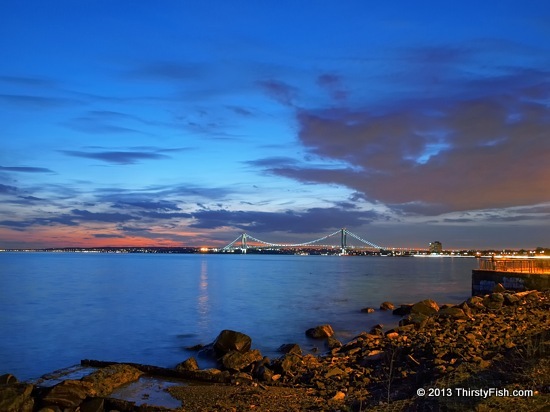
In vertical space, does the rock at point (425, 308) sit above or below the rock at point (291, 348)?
above

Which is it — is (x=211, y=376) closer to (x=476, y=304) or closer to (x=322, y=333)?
(x=322, y=333)

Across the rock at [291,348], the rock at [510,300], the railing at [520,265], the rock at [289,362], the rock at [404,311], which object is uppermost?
the railing at [520,265]

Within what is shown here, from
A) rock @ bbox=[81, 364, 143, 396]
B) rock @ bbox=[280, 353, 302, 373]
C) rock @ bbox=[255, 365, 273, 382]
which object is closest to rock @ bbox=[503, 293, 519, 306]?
rock @ bbox=[280, 353, 302, 373]

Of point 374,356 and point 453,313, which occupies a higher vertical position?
point 453,313

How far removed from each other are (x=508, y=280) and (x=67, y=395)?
105ft

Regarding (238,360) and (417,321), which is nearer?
(238,360)

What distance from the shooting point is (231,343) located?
666 inches

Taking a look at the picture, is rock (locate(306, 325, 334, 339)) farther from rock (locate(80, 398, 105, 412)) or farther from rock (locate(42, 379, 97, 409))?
rock (locate(80, 398, 105, 412))

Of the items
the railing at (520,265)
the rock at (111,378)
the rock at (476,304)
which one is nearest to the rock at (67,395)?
the rock at (111,378)

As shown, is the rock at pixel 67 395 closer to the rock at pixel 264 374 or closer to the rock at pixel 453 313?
the rock at pixel 264 374

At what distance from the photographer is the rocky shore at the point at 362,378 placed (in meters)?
8.67

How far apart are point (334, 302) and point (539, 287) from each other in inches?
576

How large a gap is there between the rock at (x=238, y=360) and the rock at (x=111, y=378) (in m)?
2.50

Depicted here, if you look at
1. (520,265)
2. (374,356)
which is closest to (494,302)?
(374,356)
